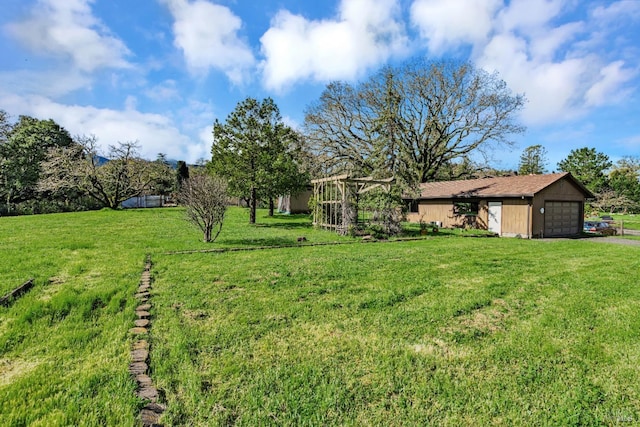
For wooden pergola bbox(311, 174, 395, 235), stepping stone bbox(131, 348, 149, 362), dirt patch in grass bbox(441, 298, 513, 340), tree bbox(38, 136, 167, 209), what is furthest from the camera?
tree bbox(38, 136, 167, 209)

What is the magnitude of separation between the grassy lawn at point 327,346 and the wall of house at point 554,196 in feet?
32.1

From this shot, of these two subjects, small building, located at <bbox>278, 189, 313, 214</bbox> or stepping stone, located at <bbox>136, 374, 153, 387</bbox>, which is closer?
stepping stone, located at <bbox>136, 374, 153, 387</bbox>

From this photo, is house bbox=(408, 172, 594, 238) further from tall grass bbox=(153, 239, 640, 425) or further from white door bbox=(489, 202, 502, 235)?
tall grass bbox=(153, 239, 640, 425)

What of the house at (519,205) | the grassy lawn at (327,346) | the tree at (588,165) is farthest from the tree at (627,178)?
the grassy lawn at (327,346)

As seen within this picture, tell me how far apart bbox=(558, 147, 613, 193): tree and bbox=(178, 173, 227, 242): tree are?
45.7m

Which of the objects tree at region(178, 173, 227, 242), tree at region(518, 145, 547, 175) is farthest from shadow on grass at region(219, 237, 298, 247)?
tree at region(518, 145, 547, 175)

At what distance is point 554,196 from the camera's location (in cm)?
1589

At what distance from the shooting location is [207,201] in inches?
381

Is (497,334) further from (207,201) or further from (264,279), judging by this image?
(207,201)

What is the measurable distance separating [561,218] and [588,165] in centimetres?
3360

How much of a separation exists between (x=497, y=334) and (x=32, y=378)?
446 centimetres

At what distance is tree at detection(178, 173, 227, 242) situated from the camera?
9633 millimetres

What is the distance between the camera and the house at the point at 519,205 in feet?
50.4

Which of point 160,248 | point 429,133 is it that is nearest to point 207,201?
point 160,248
